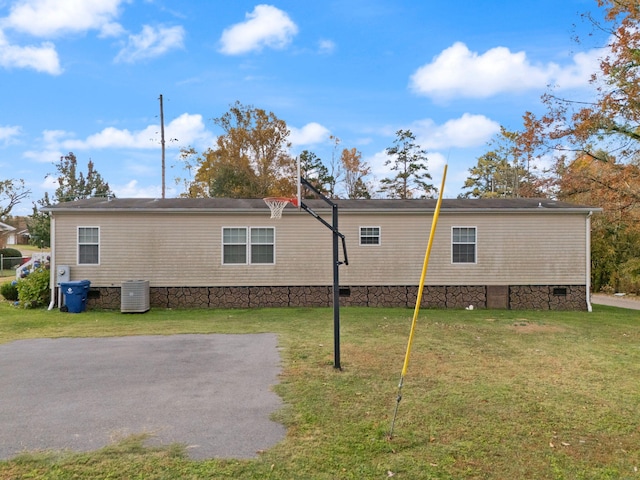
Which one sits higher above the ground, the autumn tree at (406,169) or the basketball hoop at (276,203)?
the autumn tree at (406,169)

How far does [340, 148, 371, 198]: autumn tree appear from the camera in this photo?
2908 cm

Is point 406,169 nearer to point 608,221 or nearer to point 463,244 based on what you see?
point 608,221

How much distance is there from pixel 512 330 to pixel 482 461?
6.35 metres

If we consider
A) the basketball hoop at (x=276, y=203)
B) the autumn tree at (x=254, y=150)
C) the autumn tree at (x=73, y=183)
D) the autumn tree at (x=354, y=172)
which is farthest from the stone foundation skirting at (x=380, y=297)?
the autumn tree at (x=73, y=183)

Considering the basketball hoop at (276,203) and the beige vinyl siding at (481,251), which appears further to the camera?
the beige vinyl siding at (481,251)

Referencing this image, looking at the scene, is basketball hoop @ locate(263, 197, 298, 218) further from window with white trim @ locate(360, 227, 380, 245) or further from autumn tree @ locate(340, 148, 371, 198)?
autumn tree @ locate(340, 148, 371, 198)

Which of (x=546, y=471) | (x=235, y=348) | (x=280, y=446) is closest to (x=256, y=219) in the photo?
(x=235, y=348)

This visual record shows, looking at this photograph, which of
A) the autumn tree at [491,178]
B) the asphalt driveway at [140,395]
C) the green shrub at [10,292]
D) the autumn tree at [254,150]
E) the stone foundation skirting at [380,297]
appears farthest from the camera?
the autumn tree at [491,178]

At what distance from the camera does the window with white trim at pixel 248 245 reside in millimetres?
11977

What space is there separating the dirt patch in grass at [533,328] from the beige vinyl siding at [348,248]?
2.79 meters

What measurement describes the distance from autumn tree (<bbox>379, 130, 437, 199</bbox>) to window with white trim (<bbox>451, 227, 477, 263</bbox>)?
56.0ft

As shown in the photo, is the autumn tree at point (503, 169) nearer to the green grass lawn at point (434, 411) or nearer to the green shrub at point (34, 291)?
the green grass lawn at point (434, 411)

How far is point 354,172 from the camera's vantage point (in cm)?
2920

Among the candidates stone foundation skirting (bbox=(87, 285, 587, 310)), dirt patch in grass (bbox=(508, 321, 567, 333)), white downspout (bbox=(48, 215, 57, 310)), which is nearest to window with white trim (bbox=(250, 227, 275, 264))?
stone foundation skirting (bbox=(87, 285, 587, 310))
